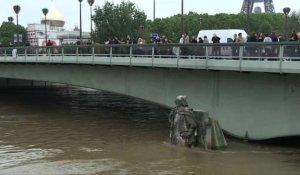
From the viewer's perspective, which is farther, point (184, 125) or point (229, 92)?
point (229, 92)

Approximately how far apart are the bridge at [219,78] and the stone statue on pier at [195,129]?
5.78 ft

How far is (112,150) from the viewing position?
2405 cm

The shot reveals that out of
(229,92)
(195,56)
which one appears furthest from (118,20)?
(229,92)

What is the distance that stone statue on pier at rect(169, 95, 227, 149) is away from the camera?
2322 cm

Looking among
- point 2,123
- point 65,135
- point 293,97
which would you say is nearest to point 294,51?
point 293,97

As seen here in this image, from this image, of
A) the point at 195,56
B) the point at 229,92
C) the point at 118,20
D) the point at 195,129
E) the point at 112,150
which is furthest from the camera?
the point at 118,20

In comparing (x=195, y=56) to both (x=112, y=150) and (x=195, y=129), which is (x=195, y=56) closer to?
(x=195, y=129)

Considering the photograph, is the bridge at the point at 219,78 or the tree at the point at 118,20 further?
the tree at the point at 118,20

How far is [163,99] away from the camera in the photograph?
28.4 m

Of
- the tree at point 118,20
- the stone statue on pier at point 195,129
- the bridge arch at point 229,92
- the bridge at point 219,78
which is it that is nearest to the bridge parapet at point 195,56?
the bridge at point 219,78

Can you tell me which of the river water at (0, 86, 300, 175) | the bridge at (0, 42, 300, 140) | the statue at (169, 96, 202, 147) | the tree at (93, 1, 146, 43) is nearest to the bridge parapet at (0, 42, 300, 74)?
the bridge at (0, 42, 300, 140)

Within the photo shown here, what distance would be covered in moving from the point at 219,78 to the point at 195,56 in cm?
158

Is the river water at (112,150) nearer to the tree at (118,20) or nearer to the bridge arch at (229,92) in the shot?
the bridge arch at (229,92)

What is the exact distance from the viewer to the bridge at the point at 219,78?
22.0 m
